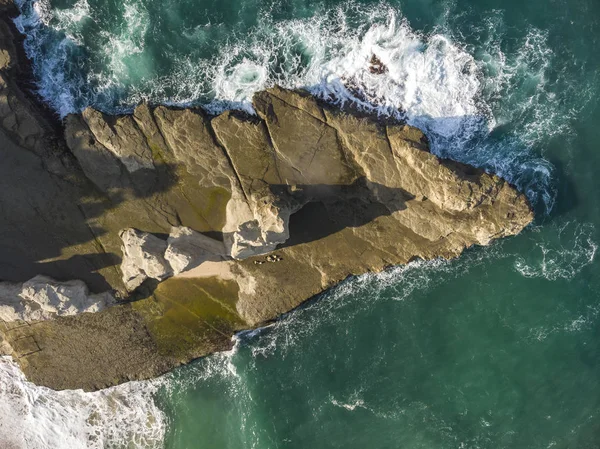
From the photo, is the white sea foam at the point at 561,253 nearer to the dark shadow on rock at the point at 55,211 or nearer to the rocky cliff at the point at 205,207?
the rocky cliff at the point at 205,207

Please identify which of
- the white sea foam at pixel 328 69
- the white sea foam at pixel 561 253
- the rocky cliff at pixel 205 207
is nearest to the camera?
the rocky cliff at pixel 205 207

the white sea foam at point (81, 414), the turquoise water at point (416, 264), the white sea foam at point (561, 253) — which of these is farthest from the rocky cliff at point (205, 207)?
the white sea foam at point (81, 414)

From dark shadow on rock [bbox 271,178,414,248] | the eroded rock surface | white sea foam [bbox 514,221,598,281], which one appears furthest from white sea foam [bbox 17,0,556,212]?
the eroded rock surface

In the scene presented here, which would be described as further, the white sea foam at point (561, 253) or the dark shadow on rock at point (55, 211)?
the white sea foam at point (561, 253)

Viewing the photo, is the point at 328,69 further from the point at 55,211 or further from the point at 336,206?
the point at 55,211

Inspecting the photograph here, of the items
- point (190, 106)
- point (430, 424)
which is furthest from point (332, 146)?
point (430, 424)

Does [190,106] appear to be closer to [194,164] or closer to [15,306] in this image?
[194,164]
